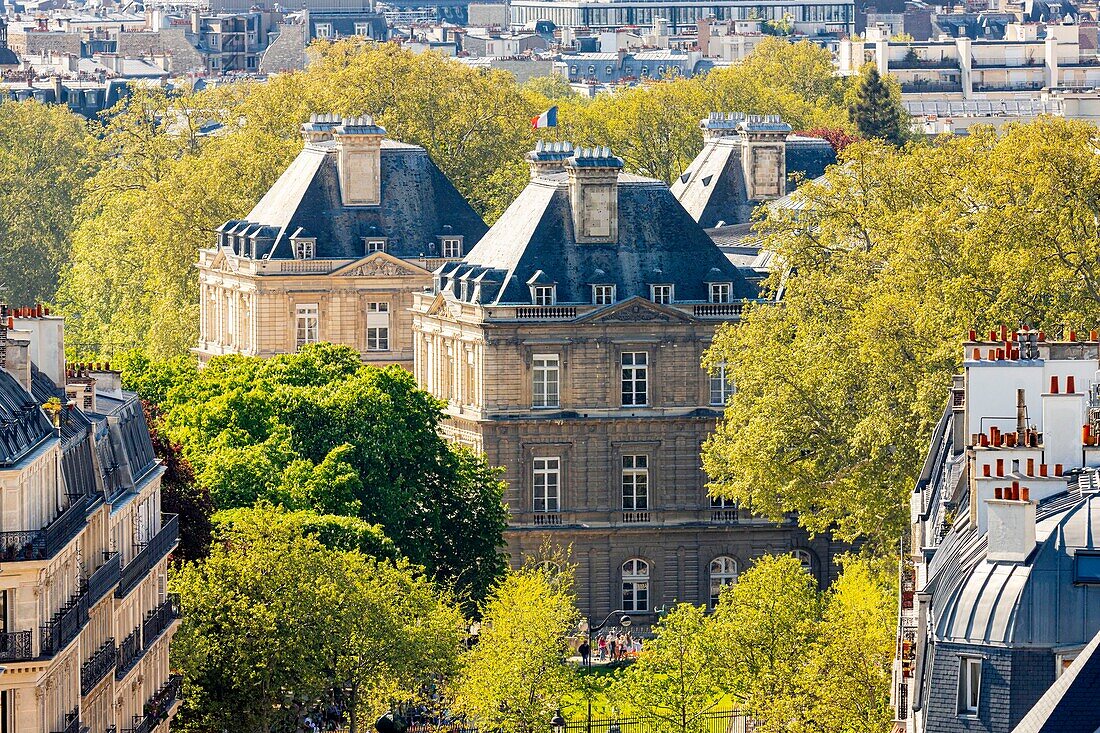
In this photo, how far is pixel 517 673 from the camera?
78.0 metres

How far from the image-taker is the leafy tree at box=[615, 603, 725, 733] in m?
76.0

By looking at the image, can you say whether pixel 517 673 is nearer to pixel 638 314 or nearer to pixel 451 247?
pixel 638 314

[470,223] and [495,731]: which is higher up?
[470,223]

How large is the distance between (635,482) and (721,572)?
11.1 feet

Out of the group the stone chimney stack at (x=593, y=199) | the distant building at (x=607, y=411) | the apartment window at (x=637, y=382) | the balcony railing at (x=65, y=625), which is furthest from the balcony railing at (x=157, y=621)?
the stone chimney stack at (x=593, y=199)

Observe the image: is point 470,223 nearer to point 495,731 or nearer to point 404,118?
point 404,118

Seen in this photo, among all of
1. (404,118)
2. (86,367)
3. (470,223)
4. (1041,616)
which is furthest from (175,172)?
(1041,616)

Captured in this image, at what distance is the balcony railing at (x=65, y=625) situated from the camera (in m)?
60.1

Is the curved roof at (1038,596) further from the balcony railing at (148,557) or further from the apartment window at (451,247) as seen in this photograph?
the apartment window at (451,247)

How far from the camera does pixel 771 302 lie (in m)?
104

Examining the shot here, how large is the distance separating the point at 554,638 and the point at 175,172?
6573cm

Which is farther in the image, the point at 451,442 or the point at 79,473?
the point at 451,442

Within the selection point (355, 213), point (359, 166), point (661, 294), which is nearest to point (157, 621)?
point (661, 294)

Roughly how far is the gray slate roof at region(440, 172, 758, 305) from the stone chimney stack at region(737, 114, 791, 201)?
15.1 metres
